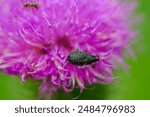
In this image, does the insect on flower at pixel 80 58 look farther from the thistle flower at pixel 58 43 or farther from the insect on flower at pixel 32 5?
the insect on flower at pixel 32 5

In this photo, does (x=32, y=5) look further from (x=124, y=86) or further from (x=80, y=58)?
(x=124, y=86)

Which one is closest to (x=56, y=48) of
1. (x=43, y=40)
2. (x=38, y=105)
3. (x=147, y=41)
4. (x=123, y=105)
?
(x=43, y=40)

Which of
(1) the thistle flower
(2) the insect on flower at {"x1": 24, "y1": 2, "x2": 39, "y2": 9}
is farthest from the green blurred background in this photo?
(2) the insect on flower at {"x1": 24, "y1": 2, "x2": 39, "y2": 9}

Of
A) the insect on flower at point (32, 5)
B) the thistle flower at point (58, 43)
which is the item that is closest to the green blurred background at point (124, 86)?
the thistle flower at point (58, 43)

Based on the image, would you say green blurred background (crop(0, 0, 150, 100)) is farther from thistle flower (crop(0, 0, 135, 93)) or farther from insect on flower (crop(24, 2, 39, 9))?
insect on flower (crop(24, 2, 39, 9))

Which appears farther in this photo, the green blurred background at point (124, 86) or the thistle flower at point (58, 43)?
the green blurred background at point (124, 86)

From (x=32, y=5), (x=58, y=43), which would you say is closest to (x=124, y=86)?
(x=58, y=43)

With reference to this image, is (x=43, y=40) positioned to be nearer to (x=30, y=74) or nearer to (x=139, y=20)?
(x=30, y=74)
